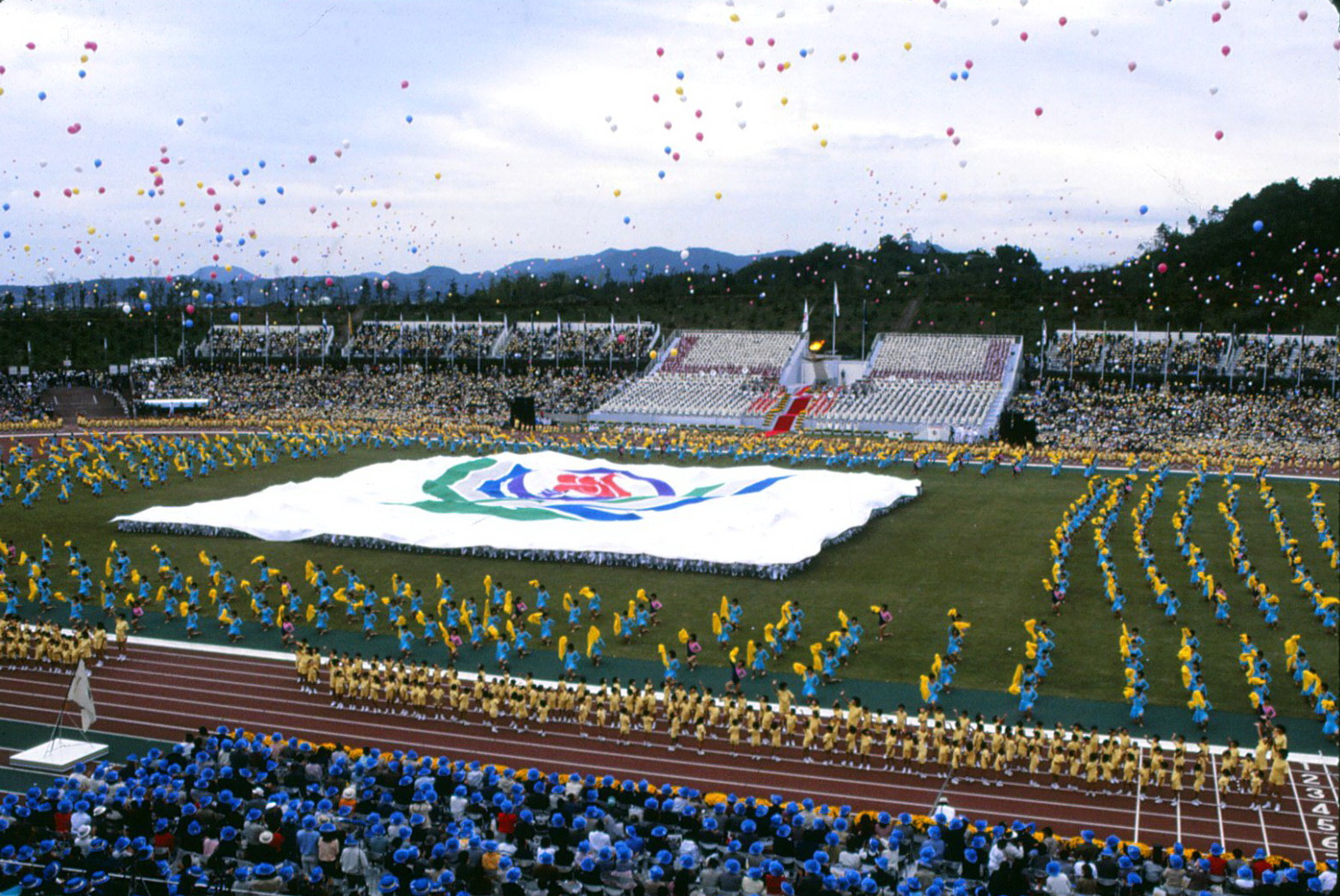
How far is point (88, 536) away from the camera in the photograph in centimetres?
2809

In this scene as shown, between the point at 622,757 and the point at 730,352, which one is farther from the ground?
the point at 730,352

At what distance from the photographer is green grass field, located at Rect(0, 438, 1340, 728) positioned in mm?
17781

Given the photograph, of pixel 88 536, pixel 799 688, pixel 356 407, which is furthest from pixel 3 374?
pixel 799 688

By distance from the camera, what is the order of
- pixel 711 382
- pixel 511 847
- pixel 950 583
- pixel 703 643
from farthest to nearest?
pixel 711 382 → pixel 950 583 → pixel 703 643 → pixel 511 847

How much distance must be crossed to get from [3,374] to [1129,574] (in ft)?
218

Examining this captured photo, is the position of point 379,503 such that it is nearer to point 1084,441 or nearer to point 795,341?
point 1084,441

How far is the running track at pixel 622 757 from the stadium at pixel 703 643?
72mm

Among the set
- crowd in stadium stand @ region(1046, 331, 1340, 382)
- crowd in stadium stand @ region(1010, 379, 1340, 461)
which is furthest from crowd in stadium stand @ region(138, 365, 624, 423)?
crowd in stadium stand @ region(1046, 331, 1340, 382)

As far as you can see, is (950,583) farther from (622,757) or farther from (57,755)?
(57,755)

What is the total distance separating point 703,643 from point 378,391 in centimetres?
4728

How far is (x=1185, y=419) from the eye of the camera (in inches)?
1873

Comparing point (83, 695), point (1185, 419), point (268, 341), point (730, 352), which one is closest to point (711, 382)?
point (730, 352)

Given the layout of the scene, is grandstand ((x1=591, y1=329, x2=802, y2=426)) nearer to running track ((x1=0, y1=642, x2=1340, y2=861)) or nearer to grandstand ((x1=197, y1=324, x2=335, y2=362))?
grandstand ((x1=197, y1=324, x2=335, y2=362))

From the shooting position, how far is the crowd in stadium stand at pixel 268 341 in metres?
71.2
